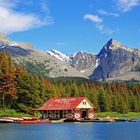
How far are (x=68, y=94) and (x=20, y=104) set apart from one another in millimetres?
51190

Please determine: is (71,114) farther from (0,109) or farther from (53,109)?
(0,109)

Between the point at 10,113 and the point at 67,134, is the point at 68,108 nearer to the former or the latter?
the point at 10,113

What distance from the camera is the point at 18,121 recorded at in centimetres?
11125

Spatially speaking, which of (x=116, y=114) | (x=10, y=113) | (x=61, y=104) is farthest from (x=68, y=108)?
(x=116, y=114)

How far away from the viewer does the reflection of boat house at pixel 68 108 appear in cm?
12962

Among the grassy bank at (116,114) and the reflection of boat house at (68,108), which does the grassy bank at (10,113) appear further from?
the grassy bank at (116,114)

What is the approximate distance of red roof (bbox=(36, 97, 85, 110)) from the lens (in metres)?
130

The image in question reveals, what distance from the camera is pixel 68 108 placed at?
424 ft

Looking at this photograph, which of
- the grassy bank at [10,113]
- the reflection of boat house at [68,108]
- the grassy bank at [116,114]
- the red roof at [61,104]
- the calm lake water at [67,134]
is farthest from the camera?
the grassy bank at [116,114]

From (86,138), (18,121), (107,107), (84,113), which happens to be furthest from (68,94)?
(86,138)

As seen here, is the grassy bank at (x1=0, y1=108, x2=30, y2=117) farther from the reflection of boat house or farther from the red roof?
the red roof

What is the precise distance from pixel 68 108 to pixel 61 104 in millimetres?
3887

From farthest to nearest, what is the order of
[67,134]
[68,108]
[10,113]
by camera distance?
[68,108], [10,113], [67,134]

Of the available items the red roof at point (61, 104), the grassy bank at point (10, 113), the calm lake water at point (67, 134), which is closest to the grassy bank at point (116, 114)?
the red roof at point (61, 104)
